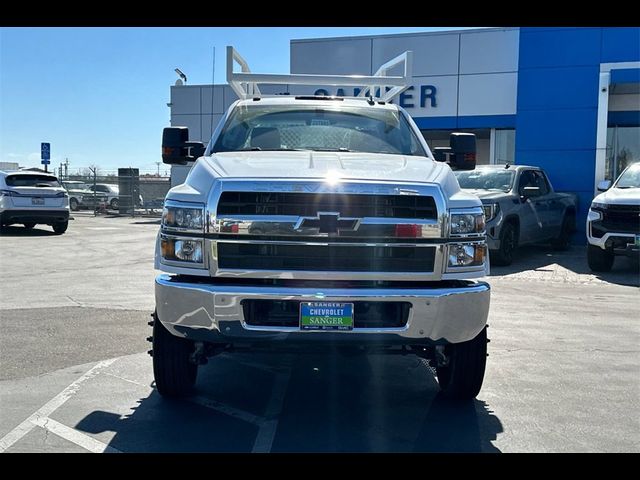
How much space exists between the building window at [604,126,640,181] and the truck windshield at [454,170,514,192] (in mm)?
7592

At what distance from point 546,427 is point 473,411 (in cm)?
50

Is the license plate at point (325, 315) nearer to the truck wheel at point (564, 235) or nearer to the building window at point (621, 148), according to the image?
the truck wheel at point (564, 235)

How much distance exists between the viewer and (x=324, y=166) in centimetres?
430

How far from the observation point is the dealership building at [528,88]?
54.8ft

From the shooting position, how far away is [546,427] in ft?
13.9

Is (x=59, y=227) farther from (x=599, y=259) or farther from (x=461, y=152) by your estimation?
(x=461, y=152)

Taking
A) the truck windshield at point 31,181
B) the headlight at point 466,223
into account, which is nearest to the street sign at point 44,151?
the truck windshield at point 31,181

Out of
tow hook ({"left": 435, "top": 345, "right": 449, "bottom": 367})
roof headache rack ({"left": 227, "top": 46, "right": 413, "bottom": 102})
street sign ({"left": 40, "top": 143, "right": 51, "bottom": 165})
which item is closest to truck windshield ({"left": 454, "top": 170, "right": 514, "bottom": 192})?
roof headache rack ({"left": 227, "top": 46, "right": 413, "bottom": 102})

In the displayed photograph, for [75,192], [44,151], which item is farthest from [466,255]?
[75,192]

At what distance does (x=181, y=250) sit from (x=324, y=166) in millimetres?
1094

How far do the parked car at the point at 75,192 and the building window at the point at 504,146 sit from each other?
24.0 m
